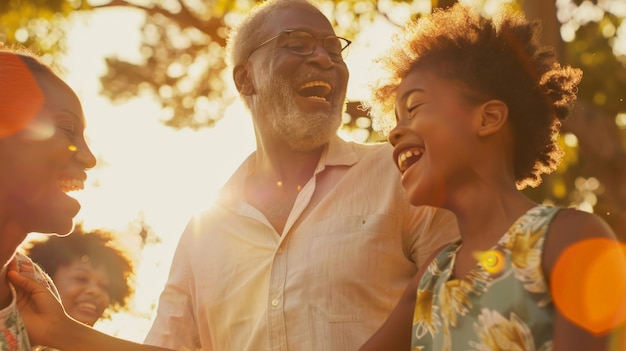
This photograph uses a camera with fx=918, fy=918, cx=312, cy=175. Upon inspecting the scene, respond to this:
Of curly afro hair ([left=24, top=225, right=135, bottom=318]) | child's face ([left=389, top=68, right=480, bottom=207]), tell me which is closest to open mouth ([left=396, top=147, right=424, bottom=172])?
child's face ([left=389, top=68, right=480, bottom=207])

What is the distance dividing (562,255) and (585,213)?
17cm

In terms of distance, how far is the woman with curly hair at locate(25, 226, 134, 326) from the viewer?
6145 millimetres

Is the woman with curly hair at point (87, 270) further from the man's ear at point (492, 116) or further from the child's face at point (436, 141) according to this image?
the man's ear at point (492, 116)

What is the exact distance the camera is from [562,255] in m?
2.89

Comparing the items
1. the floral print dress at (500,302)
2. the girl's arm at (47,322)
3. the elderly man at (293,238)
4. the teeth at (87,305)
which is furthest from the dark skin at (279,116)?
the teeth at (87,305)

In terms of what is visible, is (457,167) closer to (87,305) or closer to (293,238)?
(293,238)

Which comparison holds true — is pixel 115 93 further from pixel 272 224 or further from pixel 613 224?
pixel 272 224

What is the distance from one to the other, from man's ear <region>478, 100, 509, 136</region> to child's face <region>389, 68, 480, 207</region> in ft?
0.09

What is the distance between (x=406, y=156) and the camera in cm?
354

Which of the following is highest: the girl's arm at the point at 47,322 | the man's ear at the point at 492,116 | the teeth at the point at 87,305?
the man's ear at the point at 492,116

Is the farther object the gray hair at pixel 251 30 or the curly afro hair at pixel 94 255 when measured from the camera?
the curly afro hair at pixel 94 255

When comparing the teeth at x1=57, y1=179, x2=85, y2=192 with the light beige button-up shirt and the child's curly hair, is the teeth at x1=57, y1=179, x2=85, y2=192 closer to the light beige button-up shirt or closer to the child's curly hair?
the light beige button-up shirt

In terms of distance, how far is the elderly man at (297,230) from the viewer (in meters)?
4.11

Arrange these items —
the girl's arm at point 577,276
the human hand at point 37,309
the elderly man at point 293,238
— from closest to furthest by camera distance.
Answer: the girl's arm at point 577,276 < the human hand at point 37,309 < the elderly man at point 293,238
